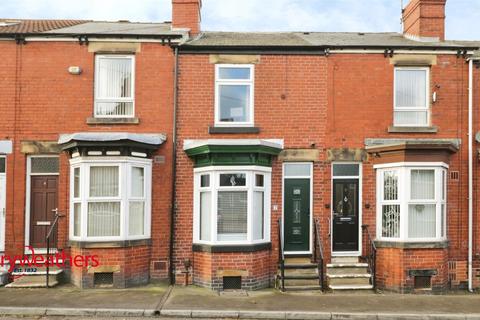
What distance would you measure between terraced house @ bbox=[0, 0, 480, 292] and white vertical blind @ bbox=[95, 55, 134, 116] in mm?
34

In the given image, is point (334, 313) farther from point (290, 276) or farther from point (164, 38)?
point (164, 38)

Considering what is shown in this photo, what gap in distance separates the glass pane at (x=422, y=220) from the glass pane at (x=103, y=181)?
6.90 meters

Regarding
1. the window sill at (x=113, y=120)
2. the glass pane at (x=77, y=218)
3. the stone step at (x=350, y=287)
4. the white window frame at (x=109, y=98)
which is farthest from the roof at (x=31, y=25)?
the stone step at (x=350, y=287)

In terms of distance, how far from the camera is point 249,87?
12883 millimetres

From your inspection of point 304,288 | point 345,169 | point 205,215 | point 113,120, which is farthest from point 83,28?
point 304,288

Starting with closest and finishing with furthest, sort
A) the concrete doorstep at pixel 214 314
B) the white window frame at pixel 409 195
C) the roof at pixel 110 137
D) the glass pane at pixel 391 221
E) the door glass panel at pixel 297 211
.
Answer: the concrete doorstep at pixel 214 314 < the roof at pixel 110 137 < the white window frame at pixel 409 195 < the glass pane at pixel 391 221 < the door glass panel at pixel 297 211

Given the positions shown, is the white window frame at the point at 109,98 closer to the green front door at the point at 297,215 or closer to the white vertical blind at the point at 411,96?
the green front door at the point at 297,215

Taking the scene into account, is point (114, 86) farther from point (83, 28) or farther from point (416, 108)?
point (416, 108)

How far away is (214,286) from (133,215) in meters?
2.50

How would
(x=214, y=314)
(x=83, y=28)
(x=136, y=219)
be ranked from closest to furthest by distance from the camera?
(x=214, y=314), (x=136, y=219), (x=83, y=28)

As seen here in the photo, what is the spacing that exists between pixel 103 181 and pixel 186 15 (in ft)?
16.2

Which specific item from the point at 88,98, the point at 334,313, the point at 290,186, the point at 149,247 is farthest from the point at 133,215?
the point at 334,313

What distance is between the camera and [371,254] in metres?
12.5

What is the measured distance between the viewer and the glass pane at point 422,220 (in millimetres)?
12172
